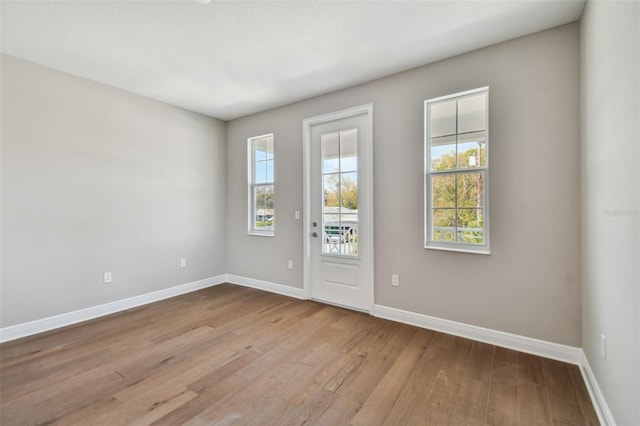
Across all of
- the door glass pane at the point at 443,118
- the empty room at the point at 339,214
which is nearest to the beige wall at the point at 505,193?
the empty room at the point at 339,214

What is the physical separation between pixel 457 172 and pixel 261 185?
280 centimetres

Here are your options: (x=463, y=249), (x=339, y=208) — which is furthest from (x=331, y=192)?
(x=463, y=249)

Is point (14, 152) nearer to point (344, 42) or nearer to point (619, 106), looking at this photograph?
point (344, 42)

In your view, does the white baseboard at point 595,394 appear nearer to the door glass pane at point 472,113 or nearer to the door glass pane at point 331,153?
the door glass pane at point 472,113

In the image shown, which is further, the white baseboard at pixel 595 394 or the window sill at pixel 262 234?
the window sill at pixel 262 234

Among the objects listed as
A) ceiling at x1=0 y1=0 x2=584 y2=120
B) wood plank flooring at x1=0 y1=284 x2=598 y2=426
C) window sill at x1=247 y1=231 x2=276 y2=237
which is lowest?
wood plank flooring at x1=0 y1=284 x2=598 y2=426

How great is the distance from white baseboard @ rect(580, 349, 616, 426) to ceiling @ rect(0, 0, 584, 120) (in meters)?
2.57

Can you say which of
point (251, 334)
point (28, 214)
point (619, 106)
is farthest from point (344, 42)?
point (28, 214)

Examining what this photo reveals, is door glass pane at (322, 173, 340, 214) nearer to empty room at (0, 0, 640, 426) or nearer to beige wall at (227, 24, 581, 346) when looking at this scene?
empty room at (0, 0, 640, 426)

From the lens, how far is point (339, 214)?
3600 mm

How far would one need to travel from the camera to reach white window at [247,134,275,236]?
433cm

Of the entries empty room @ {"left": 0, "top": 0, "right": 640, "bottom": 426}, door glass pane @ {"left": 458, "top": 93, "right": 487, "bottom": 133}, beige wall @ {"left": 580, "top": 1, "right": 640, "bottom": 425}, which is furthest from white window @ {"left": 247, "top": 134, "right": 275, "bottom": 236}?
beige wall @ {"left": 580, "top": 1, "right": 640, "bottom": 425}

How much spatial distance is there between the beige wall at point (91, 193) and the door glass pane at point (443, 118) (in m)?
3.34

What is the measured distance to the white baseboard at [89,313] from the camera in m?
2.72
